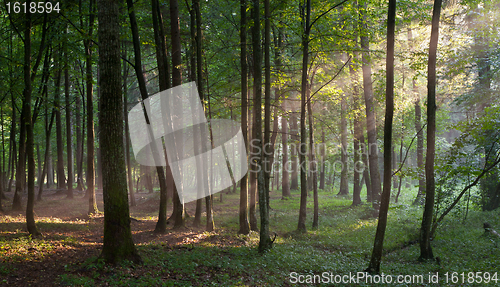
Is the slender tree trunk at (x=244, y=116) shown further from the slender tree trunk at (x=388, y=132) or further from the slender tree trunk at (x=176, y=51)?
the slender tree trunk at (x=388, y=132)

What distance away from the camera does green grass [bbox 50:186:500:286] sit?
6031mm

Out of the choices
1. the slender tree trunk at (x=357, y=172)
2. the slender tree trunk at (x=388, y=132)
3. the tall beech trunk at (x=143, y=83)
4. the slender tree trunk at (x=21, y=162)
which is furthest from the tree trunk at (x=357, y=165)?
the slender tree trunk at (x=21, y=162)

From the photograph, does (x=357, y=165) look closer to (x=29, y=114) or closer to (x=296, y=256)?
(x=296, y=256)

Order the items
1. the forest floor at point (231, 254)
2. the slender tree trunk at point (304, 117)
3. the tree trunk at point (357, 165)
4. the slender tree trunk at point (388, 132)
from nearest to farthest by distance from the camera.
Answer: the forest floor at point (231, 254) → the slender tree trunk at point (388, 132) → the slender tree trunk at point (304, 117) → the tree trunk at point (357, 165)

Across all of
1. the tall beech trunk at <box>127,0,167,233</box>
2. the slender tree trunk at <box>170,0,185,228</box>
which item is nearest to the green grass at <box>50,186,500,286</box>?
the slender tree trunk at <box>170,0,185,228</box>

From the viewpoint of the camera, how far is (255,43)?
897cm

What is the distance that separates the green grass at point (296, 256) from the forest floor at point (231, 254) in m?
0.02

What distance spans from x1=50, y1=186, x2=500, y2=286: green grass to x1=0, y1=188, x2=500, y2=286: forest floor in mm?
25

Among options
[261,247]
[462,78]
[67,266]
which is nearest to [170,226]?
[261,247]

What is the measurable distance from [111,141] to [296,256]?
6339 mm

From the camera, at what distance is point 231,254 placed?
8500 mm

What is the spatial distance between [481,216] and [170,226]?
14.1 m

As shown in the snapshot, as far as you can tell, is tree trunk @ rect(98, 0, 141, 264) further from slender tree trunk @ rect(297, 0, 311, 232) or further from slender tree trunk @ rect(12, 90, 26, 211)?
slender tree trunk @ rect(297, 0, 311, 232)

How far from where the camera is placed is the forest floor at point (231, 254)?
19.0 ft
